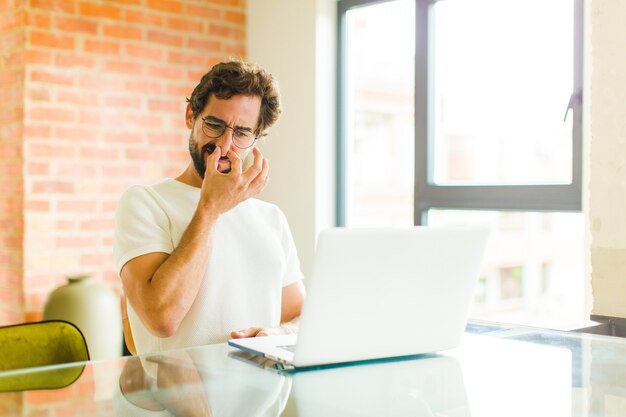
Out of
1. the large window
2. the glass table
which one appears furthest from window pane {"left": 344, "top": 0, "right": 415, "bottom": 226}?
the glass table

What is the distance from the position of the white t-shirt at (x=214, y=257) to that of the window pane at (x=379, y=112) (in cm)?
147

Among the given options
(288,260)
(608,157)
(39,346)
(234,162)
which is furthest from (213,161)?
(608,157)

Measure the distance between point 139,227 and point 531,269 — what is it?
7.22 metres

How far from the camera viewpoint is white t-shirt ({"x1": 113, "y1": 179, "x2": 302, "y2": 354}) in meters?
1.84

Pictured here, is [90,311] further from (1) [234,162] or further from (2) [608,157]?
(2) [608,157]

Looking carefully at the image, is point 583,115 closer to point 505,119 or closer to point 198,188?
point 505,119

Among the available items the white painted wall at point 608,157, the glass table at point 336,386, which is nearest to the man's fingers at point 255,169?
the glass table at point 336,386

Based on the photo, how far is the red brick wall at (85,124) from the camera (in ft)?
10.3

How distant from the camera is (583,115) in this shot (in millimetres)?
2670

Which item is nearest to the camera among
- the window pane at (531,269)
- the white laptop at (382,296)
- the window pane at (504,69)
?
the white laptop at (382,296)

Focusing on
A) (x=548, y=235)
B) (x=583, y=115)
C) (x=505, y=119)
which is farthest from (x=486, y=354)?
(x=548, y=235)

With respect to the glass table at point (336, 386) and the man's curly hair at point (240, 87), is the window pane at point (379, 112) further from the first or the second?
the glass table at point (336, 386)

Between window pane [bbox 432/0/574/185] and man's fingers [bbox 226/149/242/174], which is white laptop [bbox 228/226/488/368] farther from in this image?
window pane [bbox 432/0/574/185]

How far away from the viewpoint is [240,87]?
2004 mm
